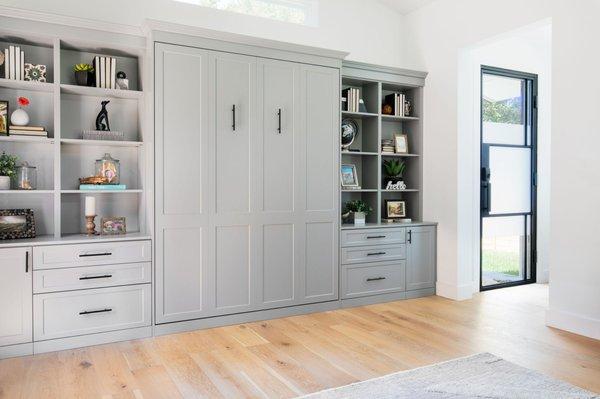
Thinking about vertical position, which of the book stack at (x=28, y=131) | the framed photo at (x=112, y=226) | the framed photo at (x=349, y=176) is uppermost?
the book stack at (x=28, y=131)

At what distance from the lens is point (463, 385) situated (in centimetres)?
259

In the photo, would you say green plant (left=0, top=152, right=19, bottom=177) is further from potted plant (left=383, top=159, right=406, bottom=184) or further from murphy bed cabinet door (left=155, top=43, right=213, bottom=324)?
potted plant (left=383, top=159, right=406, bottom=184)

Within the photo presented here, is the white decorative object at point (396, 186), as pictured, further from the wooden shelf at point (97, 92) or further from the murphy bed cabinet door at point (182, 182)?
the wooden shelf at point (97, 92)

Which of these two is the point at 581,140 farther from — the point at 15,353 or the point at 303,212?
the point at 15,353

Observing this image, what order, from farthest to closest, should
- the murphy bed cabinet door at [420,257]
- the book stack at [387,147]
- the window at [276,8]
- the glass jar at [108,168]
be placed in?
the book stack at [387,147]
the murphy bed cabinet door at [420,257]
the window at [276,8]
the glass jar at [108,168]

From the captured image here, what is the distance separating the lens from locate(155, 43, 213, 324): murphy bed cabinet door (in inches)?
142

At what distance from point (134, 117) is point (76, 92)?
1.59 ft

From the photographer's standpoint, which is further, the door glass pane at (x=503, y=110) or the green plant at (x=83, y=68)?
the door glass pane at (x=503, y=110)

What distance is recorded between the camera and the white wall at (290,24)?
12.5 ft

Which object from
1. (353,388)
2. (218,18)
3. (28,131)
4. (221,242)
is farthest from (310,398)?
(218,18)

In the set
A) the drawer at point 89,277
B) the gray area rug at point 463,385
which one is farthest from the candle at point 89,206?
→ the gray area rug at point 463,385

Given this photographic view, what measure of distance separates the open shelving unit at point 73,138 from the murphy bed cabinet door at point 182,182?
0.21 meters

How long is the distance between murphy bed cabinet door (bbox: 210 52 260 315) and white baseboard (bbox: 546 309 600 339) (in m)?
2.38

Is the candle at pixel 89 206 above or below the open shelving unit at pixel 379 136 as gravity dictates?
below
